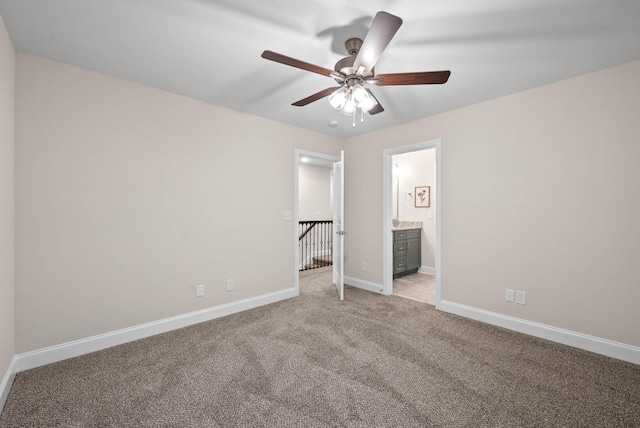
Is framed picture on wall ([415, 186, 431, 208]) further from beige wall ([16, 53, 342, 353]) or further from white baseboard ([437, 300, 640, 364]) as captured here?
beige wall ([16, 53, 342, 353])

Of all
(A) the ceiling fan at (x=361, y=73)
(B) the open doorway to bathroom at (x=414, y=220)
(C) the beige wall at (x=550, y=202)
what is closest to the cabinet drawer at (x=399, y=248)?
(B) the open doorway to bathroom at (x=414, y=220)

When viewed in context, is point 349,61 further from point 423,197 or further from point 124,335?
point 423,197

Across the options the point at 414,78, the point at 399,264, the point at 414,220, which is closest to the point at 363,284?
the point at 399,264

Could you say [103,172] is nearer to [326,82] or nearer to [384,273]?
[326,82]

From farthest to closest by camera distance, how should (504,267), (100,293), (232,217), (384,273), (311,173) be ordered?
(311,173) < (384,273) < (232,217) < (504,267) < (100,293)

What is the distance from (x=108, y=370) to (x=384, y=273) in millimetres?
3265

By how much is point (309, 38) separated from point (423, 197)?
172 inches

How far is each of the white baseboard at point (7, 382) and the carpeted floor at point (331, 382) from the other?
0.14ft

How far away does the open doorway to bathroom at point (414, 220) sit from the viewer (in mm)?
4961

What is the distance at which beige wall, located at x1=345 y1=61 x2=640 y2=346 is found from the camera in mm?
2301

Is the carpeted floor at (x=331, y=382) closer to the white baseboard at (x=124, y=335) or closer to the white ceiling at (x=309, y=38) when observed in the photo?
the white baseboard at (x=124, y=335)

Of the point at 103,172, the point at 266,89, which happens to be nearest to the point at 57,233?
the point at 103,172

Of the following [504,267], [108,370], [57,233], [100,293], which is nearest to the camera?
[108,370]

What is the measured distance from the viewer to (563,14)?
171 cm
